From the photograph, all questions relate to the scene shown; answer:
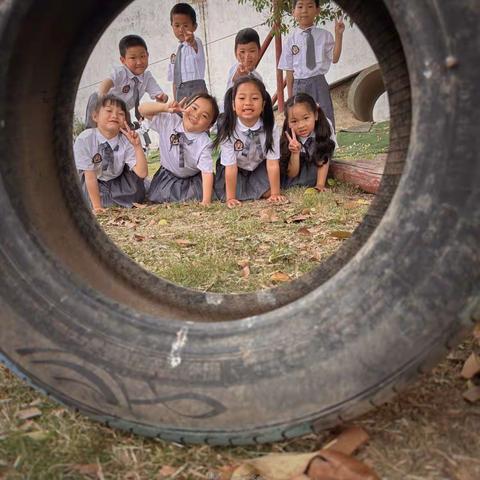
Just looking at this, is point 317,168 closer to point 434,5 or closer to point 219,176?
point 219,176

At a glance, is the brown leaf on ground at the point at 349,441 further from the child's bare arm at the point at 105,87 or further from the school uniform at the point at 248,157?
the child's bare arm at the point at 105,87

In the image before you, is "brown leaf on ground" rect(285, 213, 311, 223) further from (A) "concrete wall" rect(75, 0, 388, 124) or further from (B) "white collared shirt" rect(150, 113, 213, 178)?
(A) "concrete wall" rect(75, 0, 388, 124)

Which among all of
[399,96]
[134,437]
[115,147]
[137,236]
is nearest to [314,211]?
[137,236]

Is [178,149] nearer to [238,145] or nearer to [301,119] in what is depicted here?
[238,145]

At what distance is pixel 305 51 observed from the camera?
19.3 ft

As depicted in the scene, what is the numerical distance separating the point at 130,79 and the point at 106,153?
2.85 feet

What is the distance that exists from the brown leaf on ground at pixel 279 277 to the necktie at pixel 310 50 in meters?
3.88

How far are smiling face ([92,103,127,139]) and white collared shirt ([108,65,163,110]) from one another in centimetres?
51

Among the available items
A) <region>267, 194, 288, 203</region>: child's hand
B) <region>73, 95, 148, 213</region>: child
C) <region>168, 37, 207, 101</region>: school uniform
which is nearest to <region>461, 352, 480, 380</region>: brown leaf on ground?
<region>267, 194, 288, 203</region>: child's hand

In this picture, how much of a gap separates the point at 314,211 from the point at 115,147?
77.6 inches

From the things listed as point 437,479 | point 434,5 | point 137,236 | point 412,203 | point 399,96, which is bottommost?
point 437,479

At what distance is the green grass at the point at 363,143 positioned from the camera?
6457mm

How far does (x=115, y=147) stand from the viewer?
505 centimetres

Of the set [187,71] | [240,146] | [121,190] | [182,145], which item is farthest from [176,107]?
[187,71]
